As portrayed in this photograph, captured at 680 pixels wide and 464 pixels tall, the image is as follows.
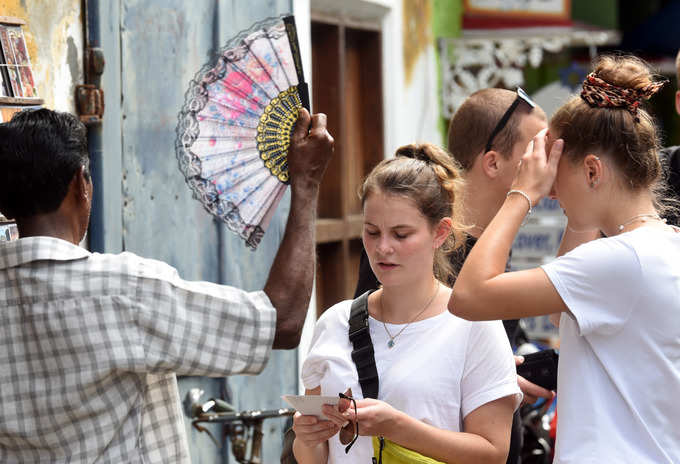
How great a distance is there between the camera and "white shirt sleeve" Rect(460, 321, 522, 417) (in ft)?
7.23

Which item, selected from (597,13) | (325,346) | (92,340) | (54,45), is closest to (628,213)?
(325,346)

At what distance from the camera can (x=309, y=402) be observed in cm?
200

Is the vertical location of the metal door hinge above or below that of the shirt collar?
above

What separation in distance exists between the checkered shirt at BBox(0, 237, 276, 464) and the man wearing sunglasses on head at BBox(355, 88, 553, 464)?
3.98 feet

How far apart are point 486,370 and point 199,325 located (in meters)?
0.74

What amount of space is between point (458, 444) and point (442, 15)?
15.3 feet

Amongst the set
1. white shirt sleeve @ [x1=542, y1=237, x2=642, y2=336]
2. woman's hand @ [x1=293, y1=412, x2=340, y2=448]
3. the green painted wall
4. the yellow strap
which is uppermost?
the green painted wall

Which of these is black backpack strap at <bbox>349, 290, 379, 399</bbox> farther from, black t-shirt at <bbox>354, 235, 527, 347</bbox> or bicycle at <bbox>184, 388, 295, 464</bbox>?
bicycle at <bbox>184, 388, 295, 464</bbox>

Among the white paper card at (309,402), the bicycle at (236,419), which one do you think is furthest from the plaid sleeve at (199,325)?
the bicycle at (236,419)

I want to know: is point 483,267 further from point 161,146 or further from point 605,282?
point 161,146

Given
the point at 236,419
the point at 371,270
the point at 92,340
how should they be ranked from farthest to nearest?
1. the point at 236,419
2. the point at 371,270
3. the point at 92,340

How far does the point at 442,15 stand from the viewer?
638cm

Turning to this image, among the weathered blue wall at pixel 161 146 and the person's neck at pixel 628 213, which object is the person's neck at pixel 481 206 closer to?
the person's neck at pixel 628 213

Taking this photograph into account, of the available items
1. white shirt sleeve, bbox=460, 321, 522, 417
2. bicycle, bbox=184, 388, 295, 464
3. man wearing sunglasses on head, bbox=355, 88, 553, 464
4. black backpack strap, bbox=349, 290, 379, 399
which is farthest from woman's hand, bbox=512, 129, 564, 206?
bicycle, bbox=184, 388, 295, 464
